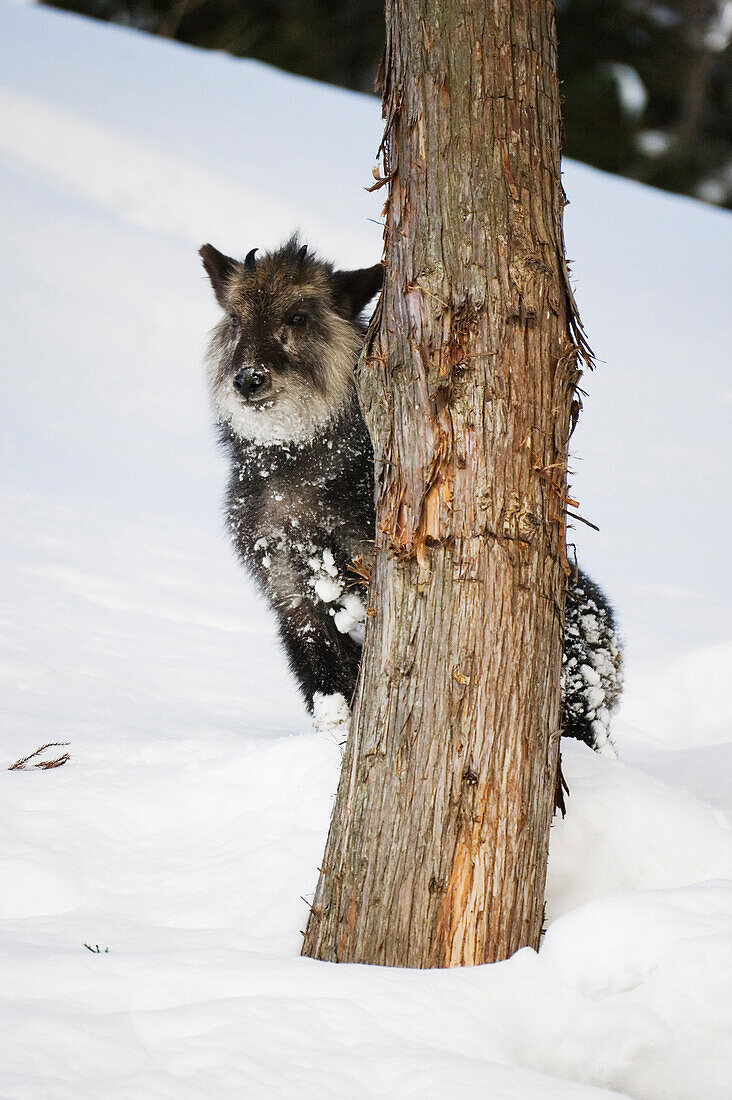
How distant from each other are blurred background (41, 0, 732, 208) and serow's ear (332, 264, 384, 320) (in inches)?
61.5

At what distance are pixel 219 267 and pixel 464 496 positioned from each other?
2.91m

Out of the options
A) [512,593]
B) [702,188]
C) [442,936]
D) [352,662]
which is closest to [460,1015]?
[442,936]

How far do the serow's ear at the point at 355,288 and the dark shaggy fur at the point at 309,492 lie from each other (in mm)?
23

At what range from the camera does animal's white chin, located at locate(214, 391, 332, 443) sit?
4250 mm

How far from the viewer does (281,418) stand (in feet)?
14.0

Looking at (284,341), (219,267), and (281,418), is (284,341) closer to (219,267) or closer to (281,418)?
(281,418)

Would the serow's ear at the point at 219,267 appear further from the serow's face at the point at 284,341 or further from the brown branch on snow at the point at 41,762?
the brown branch on snow at the point at 41,762

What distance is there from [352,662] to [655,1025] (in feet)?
8.15

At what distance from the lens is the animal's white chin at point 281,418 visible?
4250mm

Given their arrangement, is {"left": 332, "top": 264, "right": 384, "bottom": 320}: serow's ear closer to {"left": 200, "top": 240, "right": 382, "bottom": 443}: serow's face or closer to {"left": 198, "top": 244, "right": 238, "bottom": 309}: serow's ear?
{"left": 200, "top": 240, "right": 382, "bottom": 443}: serow's face

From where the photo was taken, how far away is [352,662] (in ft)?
13.9

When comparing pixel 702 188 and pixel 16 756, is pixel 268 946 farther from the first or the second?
pixel 702 188

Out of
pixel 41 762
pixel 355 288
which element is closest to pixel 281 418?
pixel 355 288

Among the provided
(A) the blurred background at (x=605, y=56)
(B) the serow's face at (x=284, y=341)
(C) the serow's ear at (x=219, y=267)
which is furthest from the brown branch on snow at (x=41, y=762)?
(A) the blurred background at (x=605, y=56)
